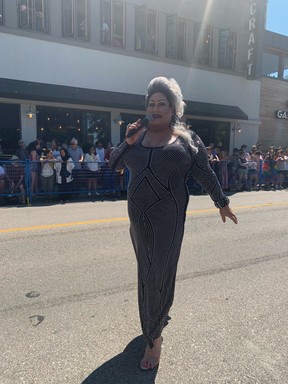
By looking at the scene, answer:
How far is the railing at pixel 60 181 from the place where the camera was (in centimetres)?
1034

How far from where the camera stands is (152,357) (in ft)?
9.35

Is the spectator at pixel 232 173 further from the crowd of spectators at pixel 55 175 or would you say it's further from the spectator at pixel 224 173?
the crowd of spectators at pixel 55 175

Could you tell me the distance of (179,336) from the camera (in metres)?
3.25

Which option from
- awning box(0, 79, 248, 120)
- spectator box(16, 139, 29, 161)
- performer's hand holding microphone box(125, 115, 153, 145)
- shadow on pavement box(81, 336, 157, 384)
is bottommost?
shadow on pavement box(81, 336, 157, 384)

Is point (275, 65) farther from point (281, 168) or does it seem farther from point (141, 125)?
point (141, 125)

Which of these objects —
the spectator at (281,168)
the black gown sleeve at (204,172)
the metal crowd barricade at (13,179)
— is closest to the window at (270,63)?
the spectator at (281,168)

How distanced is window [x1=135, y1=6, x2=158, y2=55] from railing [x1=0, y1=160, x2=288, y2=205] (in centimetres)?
730

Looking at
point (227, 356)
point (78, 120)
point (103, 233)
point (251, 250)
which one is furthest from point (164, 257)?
point (78, 120)

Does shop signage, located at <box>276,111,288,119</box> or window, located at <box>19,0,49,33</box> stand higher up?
window, located at <box>19,0,49,33</box>

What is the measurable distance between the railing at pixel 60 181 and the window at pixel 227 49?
8537mm

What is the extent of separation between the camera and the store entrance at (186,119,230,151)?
20000mm

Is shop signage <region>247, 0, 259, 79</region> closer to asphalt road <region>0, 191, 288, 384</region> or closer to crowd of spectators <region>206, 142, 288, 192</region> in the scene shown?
crowd of spectators <region>206, 142, 288, 192</region>

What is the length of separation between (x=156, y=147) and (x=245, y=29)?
21203mm

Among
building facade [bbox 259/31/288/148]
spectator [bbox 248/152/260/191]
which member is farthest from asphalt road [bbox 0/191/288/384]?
building facade [bbox 259/31/288/148]
